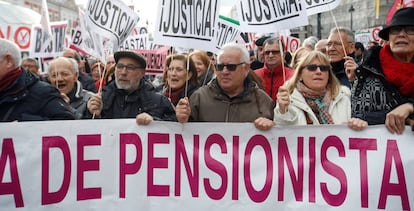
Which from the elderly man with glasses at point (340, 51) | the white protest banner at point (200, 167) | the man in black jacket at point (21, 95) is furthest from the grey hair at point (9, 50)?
the elderly man with glasses at point (340, 51)

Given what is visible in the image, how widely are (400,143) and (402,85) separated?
1.30 ft

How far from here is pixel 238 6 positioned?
14.2 ft

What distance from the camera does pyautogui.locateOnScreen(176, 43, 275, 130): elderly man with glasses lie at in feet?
12.9

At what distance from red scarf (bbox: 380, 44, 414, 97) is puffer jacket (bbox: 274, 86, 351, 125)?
1.39 ft

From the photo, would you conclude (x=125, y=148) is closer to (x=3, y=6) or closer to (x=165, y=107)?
(x=165, y=107)

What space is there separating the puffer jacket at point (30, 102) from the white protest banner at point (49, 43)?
4164 mm

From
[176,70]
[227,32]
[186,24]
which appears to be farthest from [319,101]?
[227,32]

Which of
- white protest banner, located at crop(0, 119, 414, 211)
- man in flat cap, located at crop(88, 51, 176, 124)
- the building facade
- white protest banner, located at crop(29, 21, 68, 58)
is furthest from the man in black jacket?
the building facade

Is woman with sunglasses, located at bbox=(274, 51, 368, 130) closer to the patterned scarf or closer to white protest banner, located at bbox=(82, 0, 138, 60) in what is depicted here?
the patterned scarf

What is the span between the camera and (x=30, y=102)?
12.0 feet

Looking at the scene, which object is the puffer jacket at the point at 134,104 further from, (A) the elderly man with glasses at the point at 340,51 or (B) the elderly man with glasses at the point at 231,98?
(A) the elderly man with glasses at the point at 340,51

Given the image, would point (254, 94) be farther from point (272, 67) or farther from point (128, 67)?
point (272, 67)

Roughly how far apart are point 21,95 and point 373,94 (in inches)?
90.4

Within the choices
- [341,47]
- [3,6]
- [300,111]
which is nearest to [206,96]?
[300,111]
